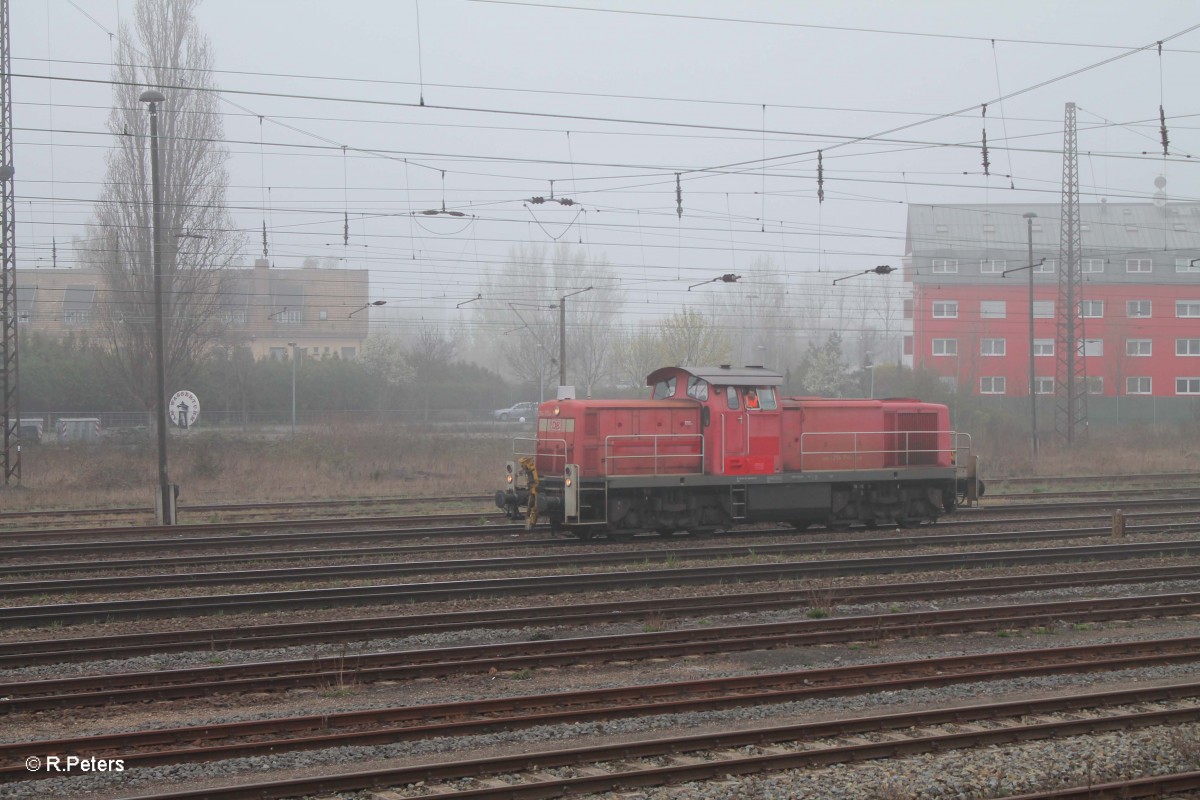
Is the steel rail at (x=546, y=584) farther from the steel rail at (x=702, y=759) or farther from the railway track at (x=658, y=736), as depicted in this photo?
the steel rail at (x=702, y=759)

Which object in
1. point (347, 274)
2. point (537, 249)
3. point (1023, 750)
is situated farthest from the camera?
point (537, 249)

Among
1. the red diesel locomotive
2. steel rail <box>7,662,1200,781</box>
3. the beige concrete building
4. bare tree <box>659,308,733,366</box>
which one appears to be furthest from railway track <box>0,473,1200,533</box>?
the beige concrete building

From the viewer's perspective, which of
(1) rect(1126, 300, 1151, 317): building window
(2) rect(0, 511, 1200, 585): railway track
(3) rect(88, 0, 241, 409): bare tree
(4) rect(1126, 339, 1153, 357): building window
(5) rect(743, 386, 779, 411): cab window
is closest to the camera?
(2) rect(0, 511, 1200, 585): railway track

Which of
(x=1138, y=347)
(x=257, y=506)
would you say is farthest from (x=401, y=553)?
(x=1138, y=347)

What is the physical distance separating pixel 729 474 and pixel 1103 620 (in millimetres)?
7368

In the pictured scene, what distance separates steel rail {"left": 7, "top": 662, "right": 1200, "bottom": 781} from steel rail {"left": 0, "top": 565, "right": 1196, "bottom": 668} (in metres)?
3.06

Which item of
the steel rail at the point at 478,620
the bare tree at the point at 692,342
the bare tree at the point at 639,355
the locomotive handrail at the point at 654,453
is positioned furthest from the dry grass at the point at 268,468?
the steel rail at the point at 478,620

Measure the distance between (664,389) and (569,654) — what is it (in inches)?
417

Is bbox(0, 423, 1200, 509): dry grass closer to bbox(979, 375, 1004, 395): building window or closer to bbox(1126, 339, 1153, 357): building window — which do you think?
bbox(1126, 339, 1153, 357): building window

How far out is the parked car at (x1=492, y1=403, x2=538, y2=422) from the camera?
55.0 meters

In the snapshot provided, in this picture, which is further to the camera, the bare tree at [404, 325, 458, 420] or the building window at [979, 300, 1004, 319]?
the building window at [979, 300, 1004, 319]

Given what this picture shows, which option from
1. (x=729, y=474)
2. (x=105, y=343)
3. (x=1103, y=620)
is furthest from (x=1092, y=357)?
(x=105, y=343)

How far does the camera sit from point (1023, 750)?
7223 millimetres

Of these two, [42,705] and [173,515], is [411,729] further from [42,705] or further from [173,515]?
[173,515]
